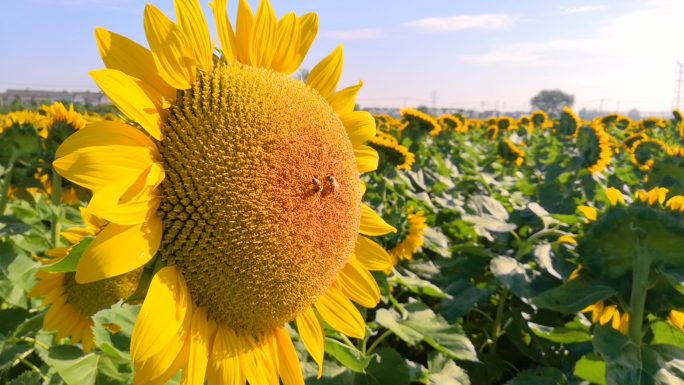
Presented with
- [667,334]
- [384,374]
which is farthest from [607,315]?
[384,374]

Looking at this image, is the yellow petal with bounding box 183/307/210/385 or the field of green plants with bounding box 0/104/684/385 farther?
the field of green plants with bounding box 0/104/684/385

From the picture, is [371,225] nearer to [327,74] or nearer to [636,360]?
[327,74]

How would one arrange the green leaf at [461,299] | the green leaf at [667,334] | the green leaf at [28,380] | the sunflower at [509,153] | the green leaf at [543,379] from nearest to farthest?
1. the green leaf at [28,380]
2. the green leaf at [667,334]
3. the green leaf at [543,379]
4. the green leaf at [461,299]
5. the sunflower at [509,153]

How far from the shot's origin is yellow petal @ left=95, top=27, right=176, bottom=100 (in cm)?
95

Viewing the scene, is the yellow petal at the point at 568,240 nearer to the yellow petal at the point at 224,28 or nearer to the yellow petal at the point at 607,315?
the yellow petal at the point at 607,315

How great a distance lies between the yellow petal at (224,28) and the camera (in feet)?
3.56

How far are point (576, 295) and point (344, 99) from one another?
1332 mm

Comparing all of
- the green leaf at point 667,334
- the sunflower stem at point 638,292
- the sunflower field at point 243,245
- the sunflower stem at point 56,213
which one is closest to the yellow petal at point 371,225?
the sunflower field at point 243,245

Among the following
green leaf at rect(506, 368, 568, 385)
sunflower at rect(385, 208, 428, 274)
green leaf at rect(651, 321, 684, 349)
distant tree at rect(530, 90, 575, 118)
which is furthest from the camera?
distant tree at rect(530, 90, 575, 118)

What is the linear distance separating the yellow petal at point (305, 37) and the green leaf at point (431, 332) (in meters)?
1.35

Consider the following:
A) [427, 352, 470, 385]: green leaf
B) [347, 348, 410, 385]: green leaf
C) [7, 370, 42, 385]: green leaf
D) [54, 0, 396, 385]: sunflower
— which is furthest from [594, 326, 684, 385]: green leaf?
[7, 370, 42, 385]: green leaf

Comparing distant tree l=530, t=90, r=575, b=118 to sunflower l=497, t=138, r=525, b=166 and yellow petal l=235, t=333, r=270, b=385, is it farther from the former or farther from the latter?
yellow petal l=235, t=333, r=270, b=385

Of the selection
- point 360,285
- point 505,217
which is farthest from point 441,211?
point 360,285

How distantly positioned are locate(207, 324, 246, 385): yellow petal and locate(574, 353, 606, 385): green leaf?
159 centimetres
